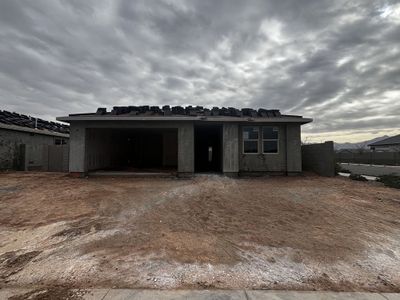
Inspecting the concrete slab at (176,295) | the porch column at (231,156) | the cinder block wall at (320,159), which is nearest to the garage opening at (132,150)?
the porch column at (231,156)

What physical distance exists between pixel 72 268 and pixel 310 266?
12.0 feet

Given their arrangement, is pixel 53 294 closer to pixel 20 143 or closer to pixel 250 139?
pixel 250 139

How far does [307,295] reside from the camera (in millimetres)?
3348

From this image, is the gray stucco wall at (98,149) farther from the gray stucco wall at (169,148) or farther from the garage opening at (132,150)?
the gray stucco wall at (169,148)

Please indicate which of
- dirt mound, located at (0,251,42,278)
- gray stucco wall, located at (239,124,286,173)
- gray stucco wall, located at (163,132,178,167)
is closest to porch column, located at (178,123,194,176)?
gray stucco wall, located at (239,124,286,173)

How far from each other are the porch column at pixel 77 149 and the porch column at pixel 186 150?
4918 mm

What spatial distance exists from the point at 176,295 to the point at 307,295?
164 cm

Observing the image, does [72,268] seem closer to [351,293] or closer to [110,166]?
[351,293]

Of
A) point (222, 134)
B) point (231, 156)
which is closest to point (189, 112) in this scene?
point (222, 134)

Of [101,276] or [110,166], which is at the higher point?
[110,166]

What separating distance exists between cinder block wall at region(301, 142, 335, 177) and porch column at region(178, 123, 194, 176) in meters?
7.12

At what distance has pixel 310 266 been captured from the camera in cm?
423

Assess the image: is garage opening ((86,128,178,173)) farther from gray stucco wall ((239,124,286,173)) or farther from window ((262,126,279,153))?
window ((262,126,279,153))

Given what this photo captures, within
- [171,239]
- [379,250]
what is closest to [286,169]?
[379,250]
